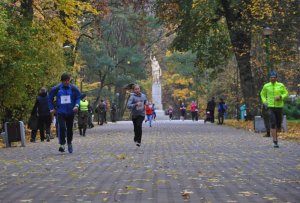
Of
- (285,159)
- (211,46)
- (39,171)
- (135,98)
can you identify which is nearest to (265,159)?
(285,159)

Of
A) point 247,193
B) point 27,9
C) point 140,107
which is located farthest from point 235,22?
point 247,193

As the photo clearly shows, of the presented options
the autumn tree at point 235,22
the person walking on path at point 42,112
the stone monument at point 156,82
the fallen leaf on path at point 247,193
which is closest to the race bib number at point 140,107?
the person walking on path at point 42,112

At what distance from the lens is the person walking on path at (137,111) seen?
19.1 meters

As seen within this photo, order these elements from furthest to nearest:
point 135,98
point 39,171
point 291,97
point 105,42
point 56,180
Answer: point 105,42, point 291,97, point 135,98, point 39,171, point 56,180

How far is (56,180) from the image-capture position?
399 inches

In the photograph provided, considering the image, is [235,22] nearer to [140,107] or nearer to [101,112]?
[140,107]

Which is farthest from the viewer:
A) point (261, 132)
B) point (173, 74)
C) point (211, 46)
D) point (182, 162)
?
point (173, 74)

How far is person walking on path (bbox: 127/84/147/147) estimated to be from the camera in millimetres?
19062

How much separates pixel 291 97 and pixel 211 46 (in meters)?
16.0

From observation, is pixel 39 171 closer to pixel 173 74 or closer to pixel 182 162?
pixel 182 162

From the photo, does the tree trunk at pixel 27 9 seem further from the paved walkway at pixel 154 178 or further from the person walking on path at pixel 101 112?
the person walking on path at pixel 101 112

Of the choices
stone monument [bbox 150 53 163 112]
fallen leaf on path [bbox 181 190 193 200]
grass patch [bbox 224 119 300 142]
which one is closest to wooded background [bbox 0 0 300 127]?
grass patch [bbox 224 119 300 142]

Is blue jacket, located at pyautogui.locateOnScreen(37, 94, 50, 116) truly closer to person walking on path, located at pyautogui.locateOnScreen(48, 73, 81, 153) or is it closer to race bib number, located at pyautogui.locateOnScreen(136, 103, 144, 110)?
race bib number, located at pyautogui.locateOnScreen(136, 103, 144, 110)

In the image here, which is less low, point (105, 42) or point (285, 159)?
point (105, 42)
